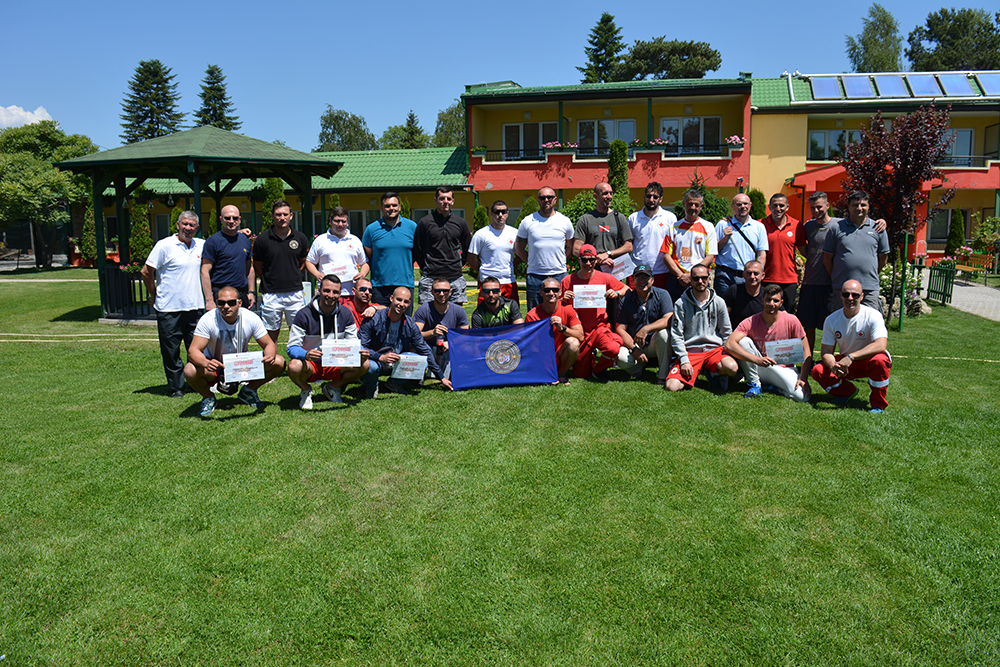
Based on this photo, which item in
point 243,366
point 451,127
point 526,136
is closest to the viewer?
point 243,366

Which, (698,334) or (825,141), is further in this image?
(825,141)

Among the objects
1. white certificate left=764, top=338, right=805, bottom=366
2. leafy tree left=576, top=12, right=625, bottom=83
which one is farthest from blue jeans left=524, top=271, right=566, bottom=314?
leafy tree left=576, top=12, right=625, bottom=83

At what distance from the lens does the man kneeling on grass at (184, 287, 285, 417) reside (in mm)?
6824

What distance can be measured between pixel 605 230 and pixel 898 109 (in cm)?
2351

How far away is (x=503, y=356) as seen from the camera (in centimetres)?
798

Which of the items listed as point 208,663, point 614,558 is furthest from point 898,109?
point 208,663

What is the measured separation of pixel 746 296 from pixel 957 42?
68.0 m

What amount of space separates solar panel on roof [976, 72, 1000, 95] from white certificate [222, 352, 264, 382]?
31.6 meters

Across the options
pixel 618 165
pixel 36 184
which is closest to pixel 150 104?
pixel 36 184

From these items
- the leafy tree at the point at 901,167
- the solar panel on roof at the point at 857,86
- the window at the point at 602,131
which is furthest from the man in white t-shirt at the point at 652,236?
the solar panel on roof at the point at 857,86

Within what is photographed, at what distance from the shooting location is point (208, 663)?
327 cm

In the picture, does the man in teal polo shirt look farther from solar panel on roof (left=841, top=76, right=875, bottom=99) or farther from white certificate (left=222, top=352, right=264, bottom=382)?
solar panel on roof (left=841, top=76, right=875, bottom=99)

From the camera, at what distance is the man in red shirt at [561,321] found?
8008 mm

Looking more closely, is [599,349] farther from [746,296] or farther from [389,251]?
[389,251]
